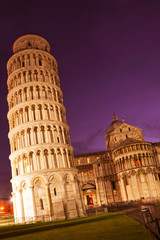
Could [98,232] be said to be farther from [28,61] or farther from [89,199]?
[89,199]

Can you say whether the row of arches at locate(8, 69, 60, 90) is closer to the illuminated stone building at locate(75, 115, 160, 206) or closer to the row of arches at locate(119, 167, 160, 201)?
the illuminated stone building at locate(75, 115, 160, 206)

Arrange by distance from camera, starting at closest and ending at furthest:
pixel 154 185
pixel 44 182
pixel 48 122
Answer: pixel 44 182 < pixel 48 122 < pixel 154 185

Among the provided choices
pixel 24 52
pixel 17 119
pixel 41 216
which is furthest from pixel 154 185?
pixel 24 52

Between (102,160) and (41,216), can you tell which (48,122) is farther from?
(102,160)

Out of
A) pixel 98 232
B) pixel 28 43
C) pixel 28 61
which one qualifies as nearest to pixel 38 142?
pixel 28 61

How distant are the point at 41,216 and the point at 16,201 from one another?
6332 mm

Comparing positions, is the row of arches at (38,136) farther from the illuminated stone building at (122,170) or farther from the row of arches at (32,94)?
the illuminated stone building at (122,170)

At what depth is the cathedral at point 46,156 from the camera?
1442 inches


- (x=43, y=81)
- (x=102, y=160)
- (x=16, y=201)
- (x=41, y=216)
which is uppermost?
(x=43, y=81)

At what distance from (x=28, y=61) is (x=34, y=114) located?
12153 mm

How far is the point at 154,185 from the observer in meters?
55.6

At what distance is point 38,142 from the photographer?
39.6m

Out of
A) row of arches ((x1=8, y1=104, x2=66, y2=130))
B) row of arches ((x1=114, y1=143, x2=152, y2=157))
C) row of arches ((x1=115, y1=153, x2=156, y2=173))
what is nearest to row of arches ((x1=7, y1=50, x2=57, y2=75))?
row of arches ((x1=8, y1=104, x2=66, y2=130))

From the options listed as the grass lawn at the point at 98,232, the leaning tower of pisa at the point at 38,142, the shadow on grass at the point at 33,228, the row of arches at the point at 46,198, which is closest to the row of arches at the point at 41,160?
the leaning tower of pisa at the point at 38,142
